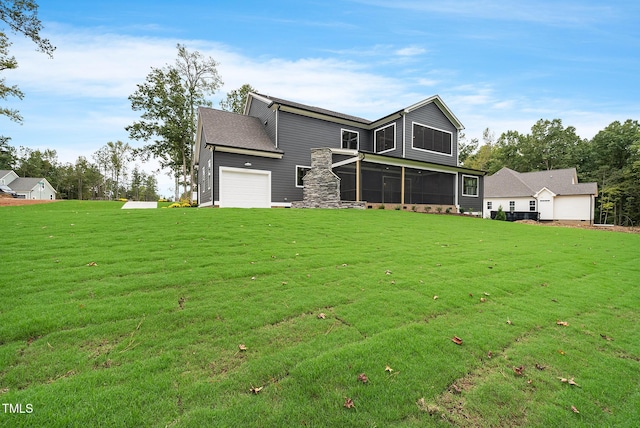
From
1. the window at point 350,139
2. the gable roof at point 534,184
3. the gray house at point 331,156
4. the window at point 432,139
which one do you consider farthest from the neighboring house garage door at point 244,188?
the gable roof at point 534,184

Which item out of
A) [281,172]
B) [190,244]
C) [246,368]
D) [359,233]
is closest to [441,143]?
[281,172]

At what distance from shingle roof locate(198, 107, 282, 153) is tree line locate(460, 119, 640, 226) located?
133 ft

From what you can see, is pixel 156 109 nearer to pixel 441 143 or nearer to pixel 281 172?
pixel 281 172

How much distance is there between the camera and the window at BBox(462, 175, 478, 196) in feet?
71.8

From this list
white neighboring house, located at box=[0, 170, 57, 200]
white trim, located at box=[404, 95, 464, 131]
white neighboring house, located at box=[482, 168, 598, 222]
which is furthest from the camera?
white neighboring house, located at box=[0, 170, 57, 200]

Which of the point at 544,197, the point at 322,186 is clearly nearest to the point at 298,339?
the point at 322,186

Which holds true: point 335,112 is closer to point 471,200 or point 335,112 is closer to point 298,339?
point 471,200

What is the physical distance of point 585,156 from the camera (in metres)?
41.2

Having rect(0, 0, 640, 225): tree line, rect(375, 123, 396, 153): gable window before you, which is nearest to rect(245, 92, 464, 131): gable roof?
rect(375, 123, 396, 153): gable window

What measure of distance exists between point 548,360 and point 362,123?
19.6 meters

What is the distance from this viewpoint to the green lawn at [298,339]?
2.11 metres

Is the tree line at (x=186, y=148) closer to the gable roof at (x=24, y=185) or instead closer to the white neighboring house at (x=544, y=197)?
the gable roof at (x=24, y=185)

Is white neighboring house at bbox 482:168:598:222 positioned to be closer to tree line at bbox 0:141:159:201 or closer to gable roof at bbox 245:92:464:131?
gable roof at bbox 245:92:464:131

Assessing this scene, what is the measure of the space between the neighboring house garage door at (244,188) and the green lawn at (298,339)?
9755 millimetres
